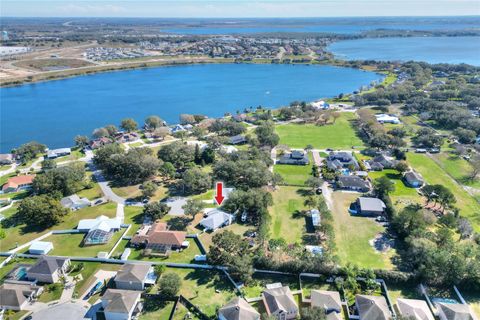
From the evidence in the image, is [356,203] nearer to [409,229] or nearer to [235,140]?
[409,229]

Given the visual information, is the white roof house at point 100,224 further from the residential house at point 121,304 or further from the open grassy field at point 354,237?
the open grassy field at point 354,237

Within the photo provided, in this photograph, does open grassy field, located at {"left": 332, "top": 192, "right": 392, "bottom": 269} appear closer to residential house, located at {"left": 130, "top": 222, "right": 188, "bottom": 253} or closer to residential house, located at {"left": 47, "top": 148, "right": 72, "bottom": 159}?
residential house, located at {"left": 130, "top": 222, "right": 188, "bottom": 253}

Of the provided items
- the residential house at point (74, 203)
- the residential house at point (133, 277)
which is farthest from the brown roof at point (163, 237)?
the residential house at point (74, 203)

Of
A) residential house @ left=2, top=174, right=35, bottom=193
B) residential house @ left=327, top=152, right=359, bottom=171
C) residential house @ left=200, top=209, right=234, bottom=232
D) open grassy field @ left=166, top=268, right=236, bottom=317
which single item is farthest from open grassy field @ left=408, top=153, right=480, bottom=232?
residential house @ left=2, top=174, right=35, bottom=193

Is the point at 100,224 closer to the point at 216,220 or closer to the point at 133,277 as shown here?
the point at 133,277

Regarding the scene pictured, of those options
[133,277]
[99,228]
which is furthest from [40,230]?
[133,277]

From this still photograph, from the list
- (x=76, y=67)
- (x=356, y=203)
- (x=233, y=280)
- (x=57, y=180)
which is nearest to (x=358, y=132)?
(x=356, y=203)
